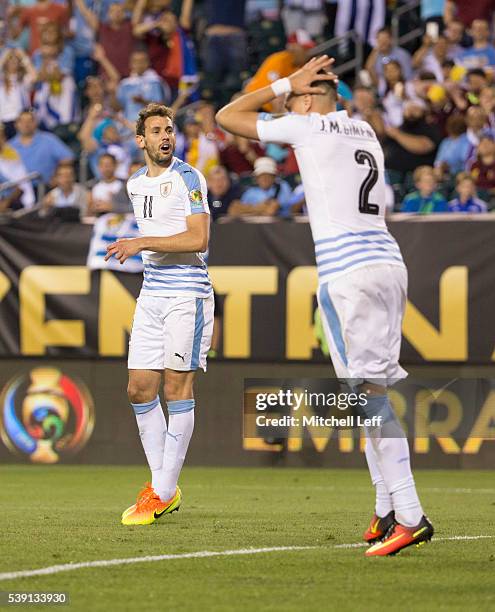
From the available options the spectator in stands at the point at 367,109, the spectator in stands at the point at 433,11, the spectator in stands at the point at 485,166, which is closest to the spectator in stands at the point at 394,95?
the spectator in stands at the point at 367,109

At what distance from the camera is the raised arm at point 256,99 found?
7.12m

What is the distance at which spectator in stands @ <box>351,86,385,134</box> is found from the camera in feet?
55.0

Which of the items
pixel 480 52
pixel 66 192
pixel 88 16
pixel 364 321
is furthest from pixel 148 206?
pixel 88 16

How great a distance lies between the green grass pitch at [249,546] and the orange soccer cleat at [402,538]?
8cm

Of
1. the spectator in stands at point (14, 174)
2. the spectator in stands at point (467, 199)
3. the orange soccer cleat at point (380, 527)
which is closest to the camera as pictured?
the orange soccer cleat at point (380, 527)

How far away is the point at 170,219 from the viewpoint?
912cm

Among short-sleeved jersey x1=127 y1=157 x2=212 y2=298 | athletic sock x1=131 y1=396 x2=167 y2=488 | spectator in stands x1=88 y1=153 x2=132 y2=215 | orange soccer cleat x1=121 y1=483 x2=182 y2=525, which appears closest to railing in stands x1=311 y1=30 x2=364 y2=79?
spectator in stands x1=88 y1=153 x2=132 y2=215

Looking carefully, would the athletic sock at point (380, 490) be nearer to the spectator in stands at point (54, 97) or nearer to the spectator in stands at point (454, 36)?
the spectator in stands at point (454, 36)

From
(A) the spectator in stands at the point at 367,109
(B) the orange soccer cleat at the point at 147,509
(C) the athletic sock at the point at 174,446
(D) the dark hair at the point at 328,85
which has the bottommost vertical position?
(B) the orange soccer cleat at the point at 147,509

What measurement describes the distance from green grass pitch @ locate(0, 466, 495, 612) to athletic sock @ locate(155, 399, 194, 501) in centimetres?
22

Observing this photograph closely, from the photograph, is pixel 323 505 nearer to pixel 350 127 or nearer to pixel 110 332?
pixel 350 127

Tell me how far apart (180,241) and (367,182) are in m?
1.90

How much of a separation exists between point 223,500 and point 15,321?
4.78 meters

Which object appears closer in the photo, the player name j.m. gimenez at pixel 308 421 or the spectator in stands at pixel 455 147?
the player name j.m. gimenez at pixel 308 421
